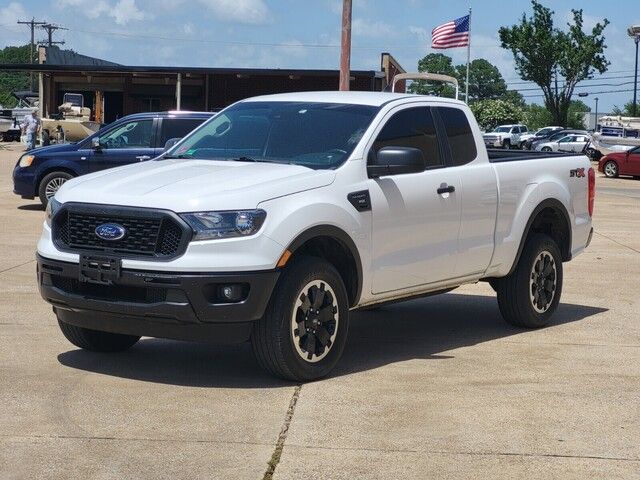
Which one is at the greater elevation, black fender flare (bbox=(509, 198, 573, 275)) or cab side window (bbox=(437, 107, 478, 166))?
cab side window (bbox=(437, 107, 478, 166))

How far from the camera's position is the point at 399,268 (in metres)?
8.02

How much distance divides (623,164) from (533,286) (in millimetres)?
33975

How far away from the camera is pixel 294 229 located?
7.05 meters

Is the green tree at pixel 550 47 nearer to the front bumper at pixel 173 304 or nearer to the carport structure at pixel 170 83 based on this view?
the carport structure at pixel 170 83

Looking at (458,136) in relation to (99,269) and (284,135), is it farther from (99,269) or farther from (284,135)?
(99,269)

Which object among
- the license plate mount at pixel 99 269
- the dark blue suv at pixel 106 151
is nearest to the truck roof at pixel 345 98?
the license plate mount at pixel 99 269

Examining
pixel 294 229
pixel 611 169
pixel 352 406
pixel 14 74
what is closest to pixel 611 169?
pixel 611 169

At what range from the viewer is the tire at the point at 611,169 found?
4266 cm

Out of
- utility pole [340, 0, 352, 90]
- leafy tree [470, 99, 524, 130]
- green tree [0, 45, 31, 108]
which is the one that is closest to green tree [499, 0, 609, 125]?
leafy tree [470, 99, 524, 130]

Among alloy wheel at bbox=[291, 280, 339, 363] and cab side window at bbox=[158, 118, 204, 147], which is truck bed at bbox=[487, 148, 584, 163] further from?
cab side window at bbox=[158, 118, 204, 147]

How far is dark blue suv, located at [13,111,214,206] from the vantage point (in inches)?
746

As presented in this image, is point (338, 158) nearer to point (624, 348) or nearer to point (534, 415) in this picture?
point (534, 415)

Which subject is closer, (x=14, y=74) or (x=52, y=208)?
(x=52, y=208)

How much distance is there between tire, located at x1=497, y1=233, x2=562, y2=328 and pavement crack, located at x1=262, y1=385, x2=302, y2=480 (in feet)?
9.22
